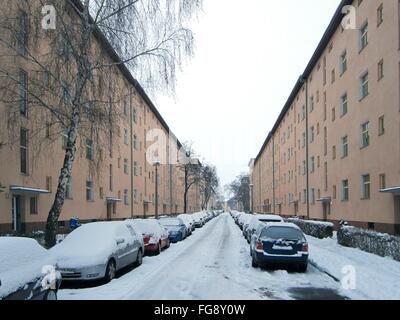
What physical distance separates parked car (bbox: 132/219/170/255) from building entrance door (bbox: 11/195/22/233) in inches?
246

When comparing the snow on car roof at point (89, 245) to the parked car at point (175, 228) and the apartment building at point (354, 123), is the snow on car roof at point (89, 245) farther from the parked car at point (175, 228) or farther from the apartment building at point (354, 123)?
the parked car at point (175, 228)

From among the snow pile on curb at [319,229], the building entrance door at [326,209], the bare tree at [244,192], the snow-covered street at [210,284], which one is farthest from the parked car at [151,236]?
the bare tree at [244,192]

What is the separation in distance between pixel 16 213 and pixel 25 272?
15.9 m

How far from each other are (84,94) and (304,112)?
30351 millimetres

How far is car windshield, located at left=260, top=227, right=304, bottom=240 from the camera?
1380 centimetres

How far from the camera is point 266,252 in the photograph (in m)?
13.6

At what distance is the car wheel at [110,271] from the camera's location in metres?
11.3

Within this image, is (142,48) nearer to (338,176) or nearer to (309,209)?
(338,176)

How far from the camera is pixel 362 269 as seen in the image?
12969 millimetres

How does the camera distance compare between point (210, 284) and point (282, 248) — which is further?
point (282, 248)

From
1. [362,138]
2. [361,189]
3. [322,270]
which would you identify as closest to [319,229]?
[361,189]

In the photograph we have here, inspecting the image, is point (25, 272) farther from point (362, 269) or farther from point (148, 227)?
point (148, 227)

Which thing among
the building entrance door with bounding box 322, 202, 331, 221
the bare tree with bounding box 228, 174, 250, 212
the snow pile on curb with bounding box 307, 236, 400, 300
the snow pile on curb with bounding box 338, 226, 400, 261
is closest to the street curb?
the snow pile on curb with bounding box 307, 236, 400, 300
